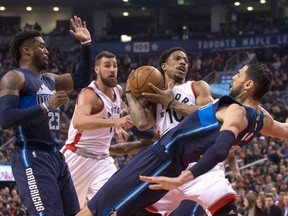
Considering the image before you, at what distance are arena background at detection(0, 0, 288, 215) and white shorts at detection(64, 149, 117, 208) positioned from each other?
1561 cm

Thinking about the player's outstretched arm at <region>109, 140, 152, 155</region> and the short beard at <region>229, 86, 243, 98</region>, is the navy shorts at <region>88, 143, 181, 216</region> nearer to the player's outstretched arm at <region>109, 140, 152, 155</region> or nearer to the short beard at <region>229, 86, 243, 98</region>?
the short beard at <region>229, 86, 243, 98</region>

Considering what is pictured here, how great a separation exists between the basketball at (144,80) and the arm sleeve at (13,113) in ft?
3.82

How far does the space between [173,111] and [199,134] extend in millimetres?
1385

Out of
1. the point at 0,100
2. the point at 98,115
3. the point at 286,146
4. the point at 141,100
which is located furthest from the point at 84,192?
the point at 286,146

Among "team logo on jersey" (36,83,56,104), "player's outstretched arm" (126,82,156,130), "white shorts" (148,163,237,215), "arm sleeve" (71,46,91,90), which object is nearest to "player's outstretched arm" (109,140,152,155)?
"player's outstretched arm" (126,82,156,130)

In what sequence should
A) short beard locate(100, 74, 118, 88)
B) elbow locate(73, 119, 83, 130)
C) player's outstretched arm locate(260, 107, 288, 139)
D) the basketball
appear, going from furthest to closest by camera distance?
short beard locate(100, 74, 118, 88) → elbow locate(73, 119, 83, 130) → the basketball → player's outstretched arm locate(260, 107, 288, 139)

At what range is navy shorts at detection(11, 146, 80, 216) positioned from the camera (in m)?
6.25

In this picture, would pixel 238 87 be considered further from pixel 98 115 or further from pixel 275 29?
pixel 275 29

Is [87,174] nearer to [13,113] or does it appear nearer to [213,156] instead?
[13,113]

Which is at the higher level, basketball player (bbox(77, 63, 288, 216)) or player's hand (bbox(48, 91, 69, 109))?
player's hand (bbox(48, 91, 69, 109))

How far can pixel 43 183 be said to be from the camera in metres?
6.30

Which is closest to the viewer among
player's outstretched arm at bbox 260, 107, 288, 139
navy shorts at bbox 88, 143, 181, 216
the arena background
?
navy shorts at bbox 88, 143, 181, 216

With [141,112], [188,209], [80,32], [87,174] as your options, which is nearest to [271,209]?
[87,174]

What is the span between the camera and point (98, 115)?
802 centimetres
